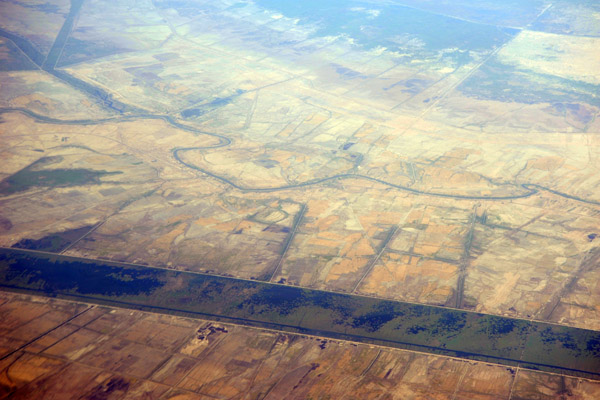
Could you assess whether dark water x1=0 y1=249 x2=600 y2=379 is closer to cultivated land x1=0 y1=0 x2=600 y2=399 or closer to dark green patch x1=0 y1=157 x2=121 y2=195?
cultivated land x1=0 y1=0 x2=600 y2=399

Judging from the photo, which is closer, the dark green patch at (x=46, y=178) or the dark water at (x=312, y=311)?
the dark water at (x=312, y=311)

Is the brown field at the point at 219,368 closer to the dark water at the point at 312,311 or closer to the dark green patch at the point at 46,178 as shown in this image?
the dark water at the point at 312,311

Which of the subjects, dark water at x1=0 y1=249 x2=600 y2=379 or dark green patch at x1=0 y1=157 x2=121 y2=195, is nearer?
dark water at x1=0 y1=249 x2=600 y2=379

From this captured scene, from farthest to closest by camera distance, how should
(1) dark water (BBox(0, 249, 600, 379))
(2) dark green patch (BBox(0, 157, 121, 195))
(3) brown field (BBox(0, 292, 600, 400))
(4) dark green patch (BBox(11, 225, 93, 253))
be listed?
(2) dark green patch (BBox(0, 157, 121, 195)) < (4) dark green patch (BBox(11, 225, 93, 253)) < (1) dark water (BBox(0, 249, 600, 379)) < (3) brown field (BBox(0, 292, 600, 400))

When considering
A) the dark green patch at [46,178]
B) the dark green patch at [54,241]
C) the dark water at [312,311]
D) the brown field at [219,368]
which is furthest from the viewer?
the dark green patch at [46,178]

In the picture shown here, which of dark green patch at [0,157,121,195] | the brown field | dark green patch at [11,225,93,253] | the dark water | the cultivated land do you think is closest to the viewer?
the brown field

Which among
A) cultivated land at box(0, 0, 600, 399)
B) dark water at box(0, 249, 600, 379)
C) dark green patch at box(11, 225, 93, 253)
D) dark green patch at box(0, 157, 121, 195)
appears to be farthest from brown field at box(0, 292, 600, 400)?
dark green patch at box(0, 157, 121, 195)

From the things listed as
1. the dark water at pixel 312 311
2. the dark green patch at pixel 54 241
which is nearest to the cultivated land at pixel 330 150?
the dark green patch at pixel 54 241

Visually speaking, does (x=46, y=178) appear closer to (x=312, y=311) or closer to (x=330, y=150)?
(x=330, y=150)

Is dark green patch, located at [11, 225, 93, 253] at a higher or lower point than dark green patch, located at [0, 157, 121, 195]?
lower
